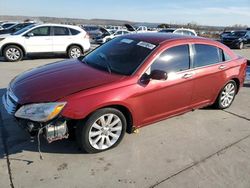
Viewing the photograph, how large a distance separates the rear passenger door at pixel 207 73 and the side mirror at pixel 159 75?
95cm

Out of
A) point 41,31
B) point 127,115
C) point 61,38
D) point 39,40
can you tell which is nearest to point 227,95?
point 127,115

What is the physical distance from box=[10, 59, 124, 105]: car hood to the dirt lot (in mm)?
778

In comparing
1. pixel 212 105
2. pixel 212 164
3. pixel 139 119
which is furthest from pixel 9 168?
pixel 212 105

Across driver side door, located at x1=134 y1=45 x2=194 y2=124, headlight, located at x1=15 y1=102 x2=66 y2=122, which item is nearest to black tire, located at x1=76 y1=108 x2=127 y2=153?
headlight, located at x1=15 y1=102 x2=66 y2=122

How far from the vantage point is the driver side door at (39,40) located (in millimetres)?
11734

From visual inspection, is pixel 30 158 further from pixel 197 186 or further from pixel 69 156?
pixel 197 186

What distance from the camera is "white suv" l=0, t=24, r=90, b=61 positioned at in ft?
37.7

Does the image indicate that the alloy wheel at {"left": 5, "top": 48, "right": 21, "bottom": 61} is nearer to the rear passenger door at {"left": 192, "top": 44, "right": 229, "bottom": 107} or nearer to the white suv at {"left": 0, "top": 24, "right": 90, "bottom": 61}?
the white suv at {"left": 0, "top": 24, "right": 90, "bottom": 61}

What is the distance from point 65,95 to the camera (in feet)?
12.0

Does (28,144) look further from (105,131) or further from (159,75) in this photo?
(159,75)

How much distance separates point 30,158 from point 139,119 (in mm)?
1589

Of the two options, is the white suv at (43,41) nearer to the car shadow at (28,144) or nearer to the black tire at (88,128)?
the car shadow at (28,144)

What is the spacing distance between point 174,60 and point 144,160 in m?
1.68

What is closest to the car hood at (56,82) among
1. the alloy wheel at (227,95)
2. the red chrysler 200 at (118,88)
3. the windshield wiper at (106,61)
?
the red chrysler 200 at (118,88)
